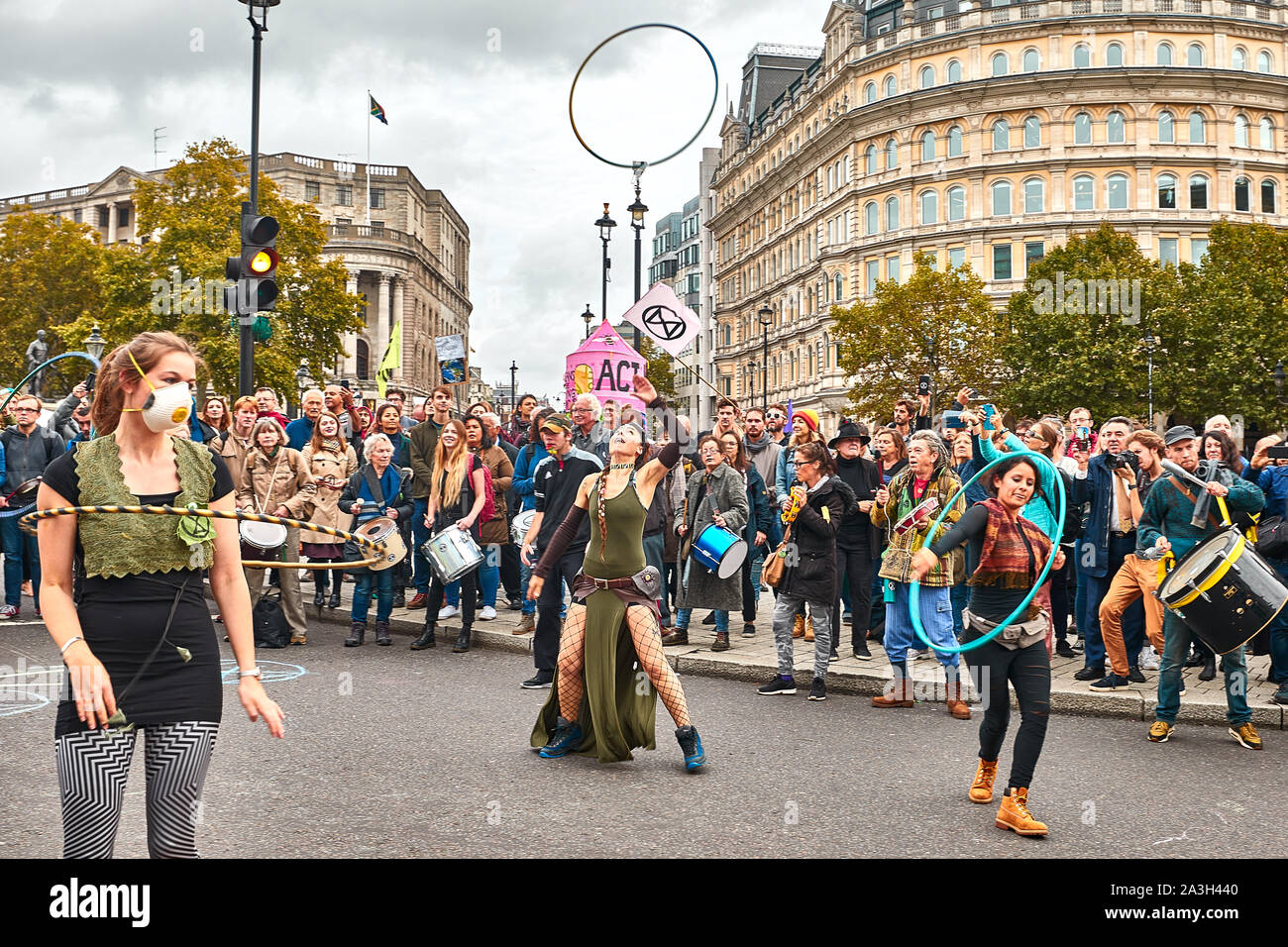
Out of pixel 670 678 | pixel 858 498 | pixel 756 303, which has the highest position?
pixel 756 303

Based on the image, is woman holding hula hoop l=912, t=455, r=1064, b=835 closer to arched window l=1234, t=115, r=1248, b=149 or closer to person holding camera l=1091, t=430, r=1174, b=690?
person holding camera l=1091, t=430, r=1174, b=690

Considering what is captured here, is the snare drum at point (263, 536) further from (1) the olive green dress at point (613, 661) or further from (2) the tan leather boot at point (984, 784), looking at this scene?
(2) the tan leather boot at point (984, 784)

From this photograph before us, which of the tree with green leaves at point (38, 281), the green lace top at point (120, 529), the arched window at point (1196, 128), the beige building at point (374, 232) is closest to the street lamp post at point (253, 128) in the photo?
the green lace top at point (120, 529)

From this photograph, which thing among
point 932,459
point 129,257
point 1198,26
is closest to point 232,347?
point 129,257

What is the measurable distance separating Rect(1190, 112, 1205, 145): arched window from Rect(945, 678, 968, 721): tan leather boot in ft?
227

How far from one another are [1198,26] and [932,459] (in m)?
70.8

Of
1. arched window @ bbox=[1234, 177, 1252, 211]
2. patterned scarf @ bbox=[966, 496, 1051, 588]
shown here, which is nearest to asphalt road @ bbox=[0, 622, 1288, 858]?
patterned scarf @ bbox=[966, 496, 1051, 588]

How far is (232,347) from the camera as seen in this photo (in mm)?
39500

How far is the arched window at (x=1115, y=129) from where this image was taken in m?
67.5

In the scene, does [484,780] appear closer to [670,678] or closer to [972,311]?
[670,678]

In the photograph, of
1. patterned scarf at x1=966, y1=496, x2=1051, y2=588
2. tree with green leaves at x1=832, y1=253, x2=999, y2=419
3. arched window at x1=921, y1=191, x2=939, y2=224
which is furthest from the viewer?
arched window at x1=921, y1=191, x2=939, y2=224

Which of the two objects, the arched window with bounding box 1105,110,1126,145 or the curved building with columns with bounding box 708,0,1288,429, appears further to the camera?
the arched window with bounding box 1105,110,1126,145

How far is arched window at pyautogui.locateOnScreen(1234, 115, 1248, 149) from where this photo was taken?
67688 millimetres

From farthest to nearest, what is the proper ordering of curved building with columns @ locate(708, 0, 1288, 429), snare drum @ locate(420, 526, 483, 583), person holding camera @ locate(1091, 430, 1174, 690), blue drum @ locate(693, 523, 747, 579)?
curved building with columns @ locate(708, 0, 1288, 429), snare drum @ locate(420, 526, 483, 583), blue drum @ locate(693, 523, 747, 579), person holding camera @ locate(1091, 430, 1174, 690)
